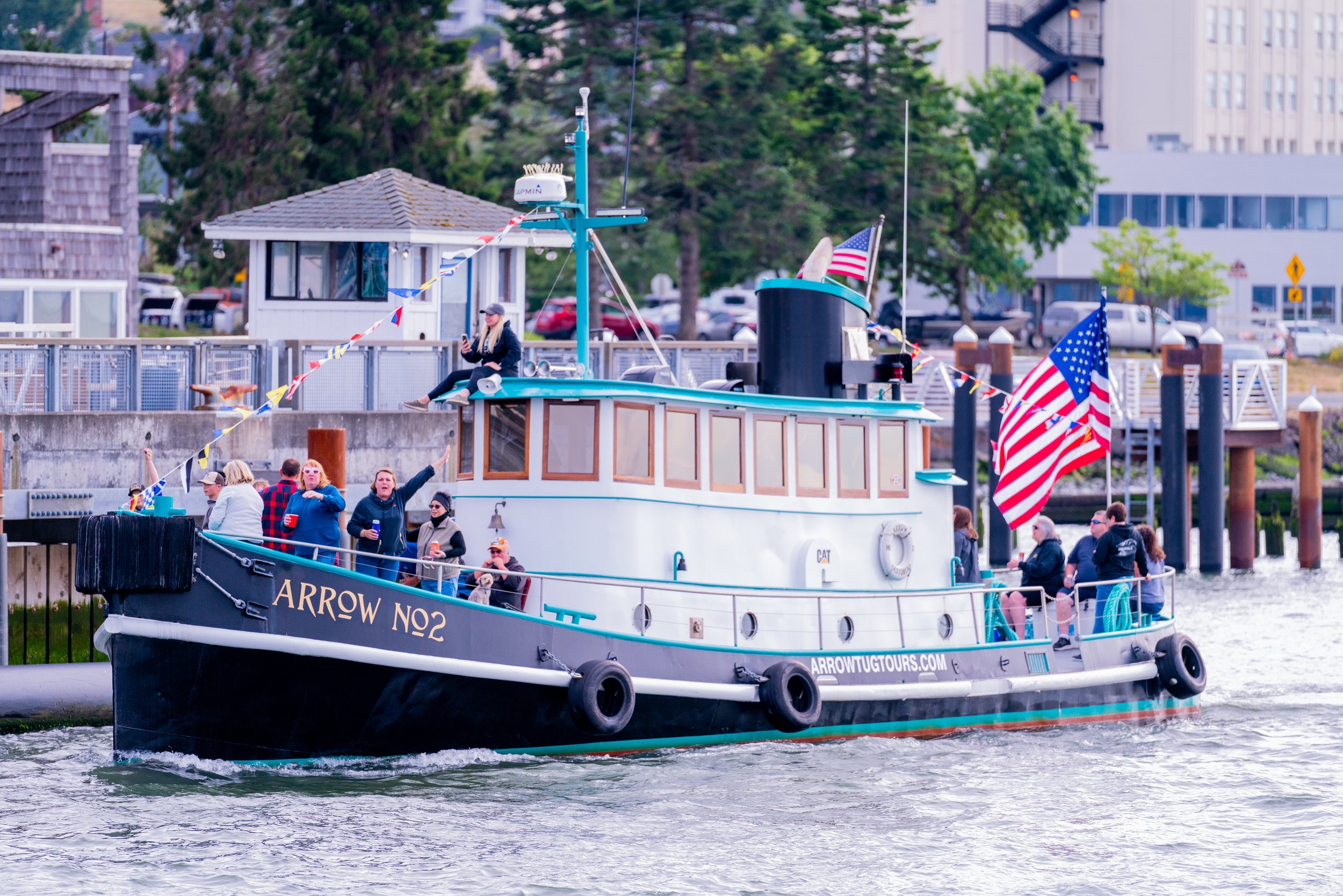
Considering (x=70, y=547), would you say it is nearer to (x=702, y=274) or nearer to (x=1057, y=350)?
(x=1057, y=350)

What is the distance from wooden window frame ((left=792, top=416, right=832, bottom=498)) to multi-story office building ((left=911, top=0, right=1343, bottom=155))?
6132 centimetres

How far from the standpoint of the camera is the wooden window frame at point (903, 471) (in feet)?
63.6

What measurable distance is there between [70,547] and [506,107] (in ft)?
96.1

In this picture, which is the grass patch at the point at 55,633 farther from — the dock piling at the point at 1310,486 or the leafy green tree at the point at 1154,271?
the leafy green tree at the point at 1154,271

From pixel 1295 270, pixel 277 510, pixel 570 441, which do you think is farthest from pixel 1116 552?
pixel 1295 270

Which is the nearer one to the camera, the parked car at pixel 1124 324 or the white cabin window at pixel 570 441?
the white cabin window at pixel 570 441

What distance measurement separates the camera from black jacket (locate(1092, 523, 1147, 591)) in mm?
20062

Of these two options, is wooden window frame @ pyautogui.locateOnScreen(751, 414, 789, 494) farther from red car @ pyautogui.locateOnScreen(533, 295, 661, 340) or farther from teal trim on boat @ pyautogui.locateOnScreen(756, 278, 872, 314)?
red car @ pyautogui.locateOnScreen(533, 295, 661, 340)

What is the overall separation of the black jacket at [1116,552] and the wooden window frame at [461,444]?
265 inches

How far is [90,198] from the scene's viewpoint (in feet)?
113

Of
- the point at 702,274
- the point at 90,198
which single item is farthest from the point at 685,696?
the point at 702,274

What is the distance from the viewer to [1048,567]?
20.0 m

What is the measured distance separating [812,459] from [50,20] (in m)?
97.5

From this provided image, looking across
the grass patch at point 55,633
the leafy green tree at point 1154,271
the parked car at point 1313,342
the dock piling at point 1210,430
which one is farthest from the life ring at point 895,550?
the parked car at point 1313,342
